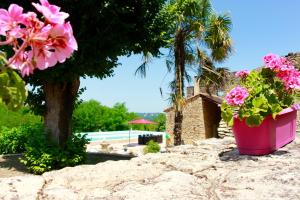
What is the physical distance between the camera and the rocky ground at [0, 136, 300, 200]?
232 cm

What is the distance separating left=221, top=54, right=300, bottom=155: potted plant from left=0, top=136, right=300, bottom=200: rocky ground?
0.25 m

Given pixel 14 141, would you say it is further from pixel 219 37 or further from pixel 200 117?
pixel 200 117

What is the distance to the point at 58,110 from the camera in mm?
9047

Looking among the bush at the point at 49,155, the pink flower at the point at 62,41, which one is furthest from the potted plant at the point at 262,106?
the bush at the point at 49,155

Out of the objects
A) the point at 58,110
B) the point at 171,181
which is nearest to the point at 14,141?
the point at 58,110

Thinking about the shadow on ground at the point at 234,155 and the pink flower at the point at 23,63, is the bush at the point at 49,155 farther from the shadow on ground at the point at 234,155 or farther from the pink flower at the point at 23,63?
the pink flower at the point at 23,63

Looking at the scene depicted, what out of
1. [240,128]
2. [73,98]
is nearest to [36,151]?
[73,98]

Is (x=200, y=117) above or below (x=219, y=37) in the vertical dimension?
below

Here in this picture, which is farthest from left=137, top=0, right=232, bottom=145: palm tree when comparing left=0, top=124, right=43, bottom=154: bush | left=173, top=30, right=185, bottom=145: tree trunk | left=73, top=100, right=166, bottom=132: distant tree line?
left=73, top=100, right=166, bottom=132: distant tree line

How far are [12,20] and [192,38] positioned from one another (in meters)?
13.3

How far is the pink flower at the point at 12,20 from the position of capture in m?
0.93

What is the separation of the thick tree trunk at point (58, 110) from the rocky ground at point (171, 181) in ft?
19.4

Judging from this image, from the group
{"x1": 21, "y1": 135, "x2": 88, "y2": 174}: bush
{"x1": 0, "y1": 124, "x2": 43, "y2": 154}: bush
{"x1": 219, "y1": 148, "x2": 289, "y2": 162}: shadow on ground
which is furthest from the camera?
{"x1": 0, "y1": 124, "x2": 43, "y2": 154}: bush

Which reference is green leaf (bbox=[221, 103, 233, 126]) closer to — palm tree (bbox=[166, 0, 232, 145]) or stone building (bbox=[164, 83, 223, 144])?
palm tree (bbox=[166, 0, 232, 145])
